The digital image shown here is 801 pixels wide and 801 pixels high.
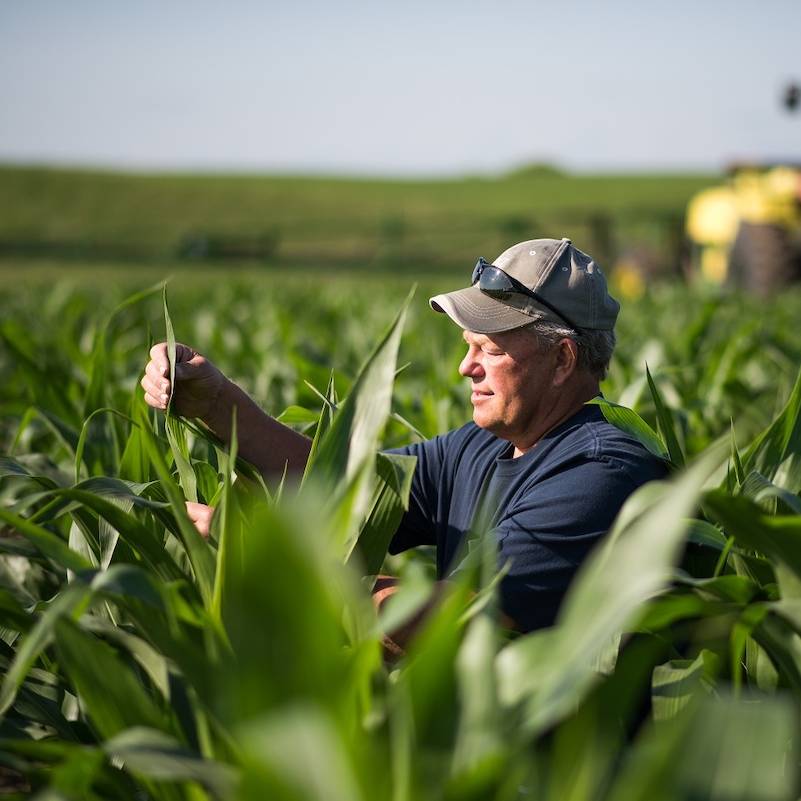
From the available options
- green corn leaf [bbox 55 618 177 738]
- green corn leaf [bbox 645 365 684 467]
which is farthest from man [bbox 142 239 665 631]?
green corn leaf [bbox 55 618 177 738]

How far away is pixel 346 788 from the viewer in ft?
2.85

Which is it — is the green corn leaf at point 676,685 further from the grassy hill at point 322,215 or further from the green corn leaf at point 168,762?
the grassy hill at point 322,215

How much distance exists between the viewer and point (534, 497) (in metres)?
1.83

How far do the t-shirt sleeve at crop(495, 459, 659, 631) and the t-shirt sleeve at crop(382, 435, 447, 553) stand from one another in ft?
1.39

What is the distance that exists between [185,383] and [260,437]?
0.18 m

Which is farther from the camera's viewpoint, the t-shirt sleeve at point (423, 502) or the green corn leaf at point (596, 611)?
the t-shirt sleeve at point (423, 502)

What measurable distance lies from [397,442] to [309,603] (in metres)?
2.14

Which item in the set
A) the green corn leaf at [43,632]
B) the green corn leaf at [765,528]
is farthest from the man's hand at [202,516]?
the green corn leaf at [765,528]

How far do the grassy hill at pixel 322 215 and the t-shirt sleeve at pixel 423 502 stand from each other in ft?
55.0

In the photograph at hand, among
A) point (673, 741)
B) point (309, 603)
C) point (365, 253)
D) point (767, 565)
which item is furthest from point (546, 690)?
point (365, 253)

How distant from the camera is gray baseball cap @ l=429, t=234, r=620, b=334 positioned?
202cm

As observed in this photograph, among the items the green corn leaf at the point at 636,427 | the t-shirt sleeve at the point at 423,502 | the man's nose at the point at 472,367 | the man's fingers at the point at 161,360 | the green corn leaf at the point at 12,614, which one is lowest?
the t-shirt sleeve at the point at 423,502

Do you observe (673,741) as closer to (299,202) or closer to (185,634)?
(185,634)

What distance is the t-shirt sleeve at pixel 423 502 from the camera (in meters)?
2.24
